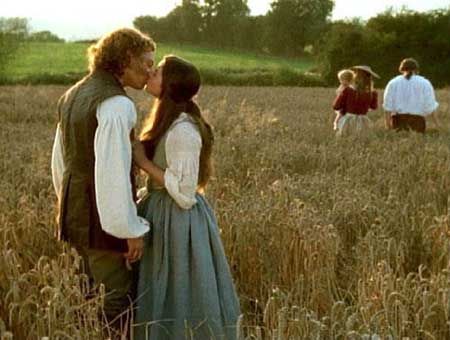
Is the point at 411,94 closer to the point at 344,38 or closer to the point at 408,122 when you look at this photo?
the point at 408,122

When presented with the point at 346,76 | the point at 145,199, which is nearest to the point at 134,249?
the point at 145,199

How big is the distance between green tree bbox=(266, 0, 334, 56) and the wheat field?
5304cm

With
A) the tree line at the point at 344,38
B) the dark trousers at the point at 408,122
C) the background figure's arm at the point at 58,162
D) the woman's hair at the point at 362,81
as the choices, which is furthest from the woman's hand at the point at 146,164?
the tree line at the point at 344,38

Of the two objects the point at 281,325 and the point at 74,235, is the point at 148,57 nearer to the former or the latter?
the point at 74,235

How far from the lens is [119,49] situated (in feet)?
11.8

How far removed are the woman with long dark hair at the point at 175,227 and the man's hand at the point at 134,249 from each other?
16 centimetres

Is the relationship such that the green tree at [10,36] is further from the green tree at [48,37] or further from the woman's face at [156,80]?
the woman's face at [156,80]

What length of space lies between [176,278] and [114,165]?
0.67 metres

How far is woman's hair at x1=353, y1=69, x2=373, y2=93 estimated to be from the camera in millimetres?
10172

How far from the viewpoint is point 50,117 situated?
49.8ft

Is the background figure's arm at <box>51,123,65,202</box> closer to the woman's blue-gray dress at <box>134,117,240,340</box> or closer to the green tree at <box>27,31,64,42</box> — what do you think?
the woman's blue-gray dress at <box>134,117,240,340</box>

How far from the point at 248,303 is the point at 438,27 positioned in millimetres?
42249

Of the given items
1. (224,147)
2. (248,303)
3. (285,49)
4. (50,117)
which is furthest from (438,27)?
(248,303)

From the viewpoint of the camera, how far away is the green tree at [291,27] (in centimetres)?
6184
